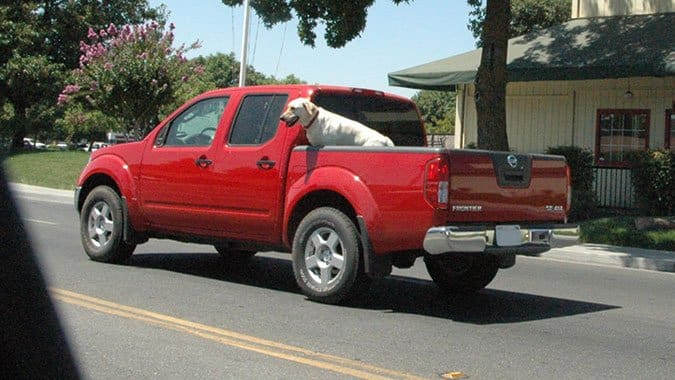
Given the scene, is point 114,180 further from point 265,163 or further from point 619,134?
point 619,134

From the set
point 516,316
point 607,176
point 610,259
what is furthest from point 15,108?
point 516,316

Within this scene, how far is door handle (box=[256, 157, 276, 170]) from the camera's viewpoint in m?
8.42

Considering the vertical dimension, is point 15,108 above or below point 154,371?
above

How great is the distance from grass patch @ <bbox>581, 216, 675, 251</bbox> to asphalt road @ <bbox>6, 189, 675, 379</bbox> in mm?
3280

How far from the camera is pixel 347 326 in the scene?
7117mm

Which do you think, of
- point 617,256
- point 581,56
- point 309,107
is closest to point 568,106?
point 581,56

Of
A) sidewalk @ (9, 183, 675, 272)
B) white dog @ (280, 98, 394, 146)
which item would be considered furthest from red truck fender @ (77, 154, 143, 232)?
sidewalk @ (9, 183, 675, 272)

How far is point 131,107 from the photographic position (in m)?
27.0

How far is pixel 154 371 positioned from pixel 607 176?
15389 mm

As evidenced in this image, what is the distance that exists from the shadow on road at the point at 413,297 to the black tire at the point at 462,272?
11 centimetres

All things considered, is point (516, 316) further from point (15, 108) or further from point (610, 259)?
point (15, 108)

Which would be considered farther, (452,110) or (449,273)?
(452,110)

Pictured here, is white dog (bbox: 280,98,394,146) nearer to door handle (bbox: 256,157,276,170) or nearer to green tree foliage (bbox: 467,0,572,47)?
door handle (bbox: 256,157,276,170)

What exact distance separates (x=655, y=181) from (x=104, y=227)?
35.3 feet
